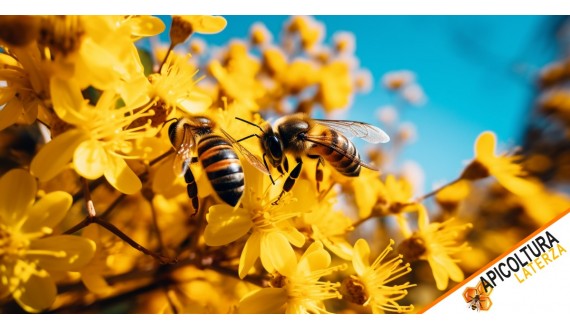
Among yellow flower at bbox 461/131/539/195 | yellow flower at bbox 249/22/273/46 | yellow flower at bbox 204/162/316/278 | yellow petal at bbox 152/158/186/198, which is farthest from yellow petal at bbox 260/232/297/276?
yellow flower at bbox 249/22/273/46

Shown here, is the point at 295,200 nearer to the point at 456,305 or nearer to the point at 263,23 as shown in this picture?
the point at 456,305

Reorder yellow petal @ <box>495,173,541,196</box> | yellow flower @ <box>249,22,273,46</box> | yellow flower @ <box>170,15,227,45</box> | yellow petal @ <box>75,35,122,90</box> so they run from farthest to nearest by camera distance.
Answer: yellow flower @ <box>249,22,273,46</box> → yellow petal @ <box>495,173,541,196</box> → yellow flower @ <box>170,15,227,45</box> → yellow petal @ <box>75,35,122,90</box>

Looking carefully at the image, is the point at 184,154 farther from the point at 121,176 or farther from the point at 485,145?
the point at 485,145

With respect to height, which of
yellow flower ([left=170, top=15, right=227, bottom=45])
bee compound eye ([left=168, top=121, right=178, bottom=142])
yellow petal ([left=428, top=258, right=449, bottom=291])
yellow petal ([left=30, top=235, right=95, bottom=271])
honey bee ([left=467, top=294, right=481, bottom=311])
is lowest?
honey bee ([left=467, top=294, right=481, bottom=311])

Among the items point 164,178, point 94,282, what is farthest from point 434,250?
point 94,282

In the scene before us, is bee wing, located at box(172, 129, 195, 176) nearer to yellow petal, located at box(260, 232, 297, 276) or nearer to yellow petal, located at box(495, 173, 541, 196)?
yellow petal, located at box(260, 232, 297, 276)

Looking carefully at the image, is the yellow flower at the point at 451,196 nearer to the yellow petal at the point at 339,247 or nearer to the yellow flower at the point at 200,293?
the yellow petal at the point at 339,247

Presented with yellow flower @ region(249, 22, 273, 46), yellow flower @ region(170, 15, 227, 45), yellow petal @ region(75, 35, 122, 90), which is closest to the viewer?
yellow petal @ region(75, 35, 122, 90)
